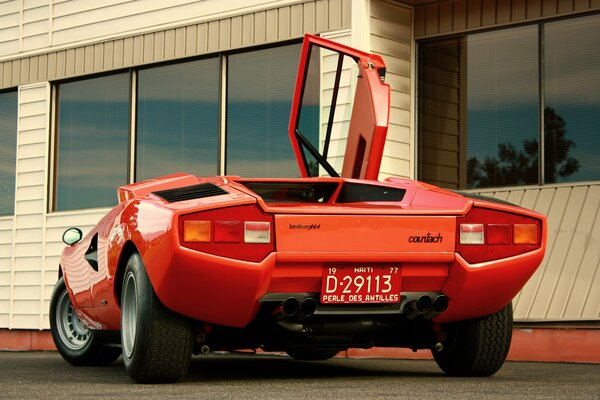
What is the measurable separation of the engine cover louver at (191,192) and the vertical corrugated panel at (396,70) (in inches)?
205

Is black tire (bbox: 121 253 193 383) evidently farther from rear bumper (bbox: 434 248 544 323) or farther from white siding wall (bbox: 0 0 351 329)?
white siding wall (bbox: 0 0 351 329)

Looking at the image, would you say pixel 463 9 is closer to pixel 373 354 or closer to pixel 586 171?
pixel 586 171

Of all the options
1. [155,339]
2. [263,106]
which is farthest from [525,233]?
[263,106]

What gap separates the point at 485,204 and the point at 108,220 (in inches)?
96.0

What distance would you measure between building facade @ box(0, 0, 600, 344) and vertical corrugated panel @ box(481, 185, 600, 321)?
1cm

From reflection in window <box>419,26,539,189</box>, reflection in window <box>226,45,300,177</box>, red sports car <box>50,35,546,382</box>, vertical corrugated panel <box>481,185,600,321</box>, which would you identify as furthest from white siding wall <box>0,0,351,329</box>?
red sports car <box>50,35,546,382</box>

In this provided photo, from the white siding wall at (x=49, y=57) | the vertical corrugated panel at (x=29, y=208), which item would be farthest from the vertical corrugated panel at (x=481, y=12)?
the vertical corrugated panel at (x=29, y=208)

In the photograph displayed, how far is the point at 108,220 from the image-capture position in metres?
7.17

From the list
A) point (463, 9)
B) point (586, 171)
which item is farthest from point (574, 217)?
point (463, 9)

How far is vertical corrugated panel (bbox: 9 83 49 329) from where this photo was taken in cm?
1441

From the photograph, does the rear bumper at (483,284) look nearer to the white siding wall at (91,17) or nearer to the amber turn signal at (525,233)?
the amber turn signal at (525,233)

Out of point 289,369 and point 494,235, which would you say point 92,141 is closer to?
point 289,369

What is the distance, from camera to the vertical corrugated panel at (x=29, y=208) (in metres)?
14.4

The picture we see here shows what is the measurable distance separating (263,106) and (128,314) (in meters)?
6.16
